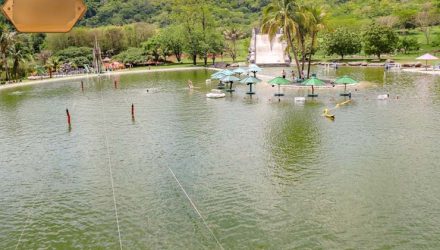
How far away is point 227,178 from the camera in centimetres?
2166

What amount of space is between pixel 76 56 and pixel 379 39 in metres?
70.3

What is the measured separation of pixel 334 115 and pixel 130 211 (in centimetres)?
2263

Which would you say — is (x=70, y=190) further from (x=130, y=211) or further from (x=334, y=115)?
(x=334, y=115)

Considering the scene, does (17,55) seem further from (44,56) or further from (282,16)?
(282,16)

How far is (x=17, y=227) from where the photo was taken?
17219mm

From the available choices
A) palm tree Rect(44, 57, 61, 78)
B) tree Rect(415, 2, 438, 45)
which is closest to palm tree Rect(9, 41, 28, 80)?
palm tree Rect(44, 57, 61, 78)

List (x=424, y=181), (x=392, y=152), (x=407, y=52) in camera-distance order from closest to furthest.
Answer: (x=424, y=181) → (x=392, y=152) → (x=407, y=52)

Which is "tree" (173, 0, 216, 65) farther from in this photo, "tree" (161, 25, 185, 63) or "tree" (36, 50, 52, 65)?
"tree" (36, 50, 52, 65)

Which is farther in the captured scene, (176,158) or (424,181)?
(176,158)

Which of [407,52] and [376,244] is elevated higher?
[407,52]

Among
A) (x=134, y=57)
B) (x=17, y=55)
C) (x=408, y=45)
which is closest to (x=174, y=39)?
(x=134, y=57)

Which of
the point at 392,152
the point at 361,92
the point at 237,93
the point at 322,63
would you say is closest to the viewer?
the point at 392,152

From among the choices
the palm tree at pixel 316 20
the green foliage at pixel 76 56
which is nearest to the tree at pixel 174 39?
the green foliage at pixel 76 56

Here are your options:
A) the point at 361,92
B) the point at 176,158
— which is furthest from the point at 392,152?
the point at 361,92
